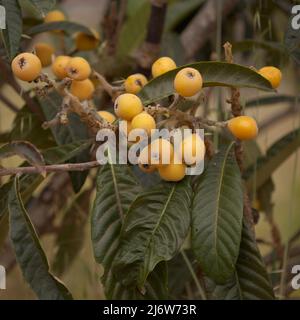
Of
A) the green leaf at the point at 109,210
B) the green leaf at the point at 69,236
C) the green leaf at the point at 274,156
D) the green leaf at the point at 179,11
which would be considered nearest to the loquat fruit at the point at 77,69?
the green leaf at the point at 109,210

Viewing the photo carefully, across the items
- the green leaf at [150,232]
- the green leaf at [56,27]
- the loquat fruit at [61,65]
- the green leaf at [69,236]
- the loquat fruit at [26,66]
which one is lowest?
the green leaf at [69,236]

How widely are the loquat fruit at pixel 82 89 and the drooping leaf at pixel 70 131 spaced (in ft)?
0.33

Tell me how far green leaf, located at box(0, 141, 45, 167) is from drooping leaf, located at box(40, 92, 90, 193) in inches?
6.1

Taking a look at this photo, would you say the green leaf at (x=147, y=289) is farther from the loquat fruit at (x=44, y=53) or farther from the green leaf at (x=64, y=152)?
the loquat fruit at (x=44, y=53)

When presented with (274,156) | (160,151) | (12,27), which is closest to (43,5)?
(12,27)

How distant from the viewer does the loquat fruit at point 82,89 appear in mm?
1026

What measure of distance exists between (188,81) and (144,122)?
0.07 meters

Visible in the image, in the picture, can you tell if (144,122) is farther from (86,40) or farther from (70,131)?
(86,40)

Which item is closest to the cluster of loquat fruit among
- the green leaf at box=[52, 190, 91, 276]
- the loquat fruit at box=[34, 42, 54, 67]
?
the loquat fruit at box=[34, 42, 54, 67]

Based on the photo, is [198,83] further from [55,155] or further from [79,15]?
[79,15]

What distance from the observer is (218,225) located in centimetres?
89

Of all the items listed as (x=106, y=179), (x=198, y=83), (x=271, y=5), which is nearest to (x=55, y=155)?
(x=106, y=179)

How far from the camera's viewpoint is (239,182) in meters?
0.92

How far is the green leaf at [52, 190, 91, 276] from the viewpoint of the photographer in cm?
154
